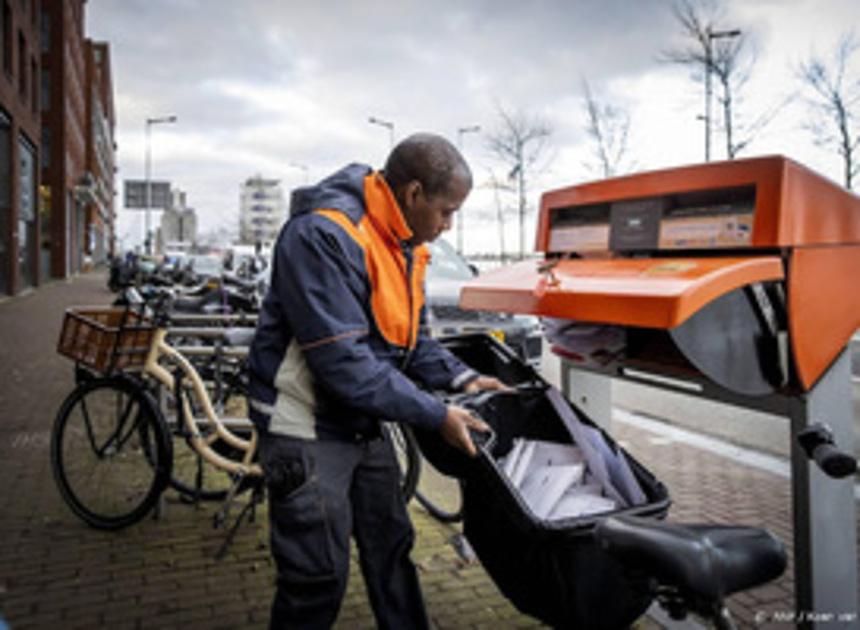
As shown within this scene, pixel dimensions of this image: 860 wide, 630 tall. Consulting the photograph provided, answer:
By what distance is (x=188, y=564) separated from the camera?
3822 mm

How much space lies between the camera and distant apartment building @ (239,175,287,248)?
92.2 meters

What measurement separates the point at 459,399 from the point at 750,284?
0.96 m

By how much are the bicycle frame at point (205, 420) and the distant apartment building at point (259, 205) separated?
86.8 m

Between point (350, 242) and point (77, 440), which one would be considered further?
point (77, 440)

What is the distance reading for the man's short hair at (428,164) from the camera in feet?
7.28

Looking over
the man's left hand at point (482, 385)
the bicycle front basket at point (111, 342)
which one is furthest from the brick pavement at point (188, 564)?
the man's left hand at point (482, 385)

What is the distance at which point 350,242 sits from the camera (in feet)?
6.92

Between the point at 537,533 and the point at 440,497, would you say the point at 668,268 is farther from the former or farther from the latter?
the point at 440,497

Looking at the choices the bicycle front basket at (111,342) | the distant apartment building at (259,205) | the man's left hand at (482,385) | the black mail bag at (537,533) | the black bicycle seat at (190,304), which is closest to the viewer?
the black mail bag at (537,533)

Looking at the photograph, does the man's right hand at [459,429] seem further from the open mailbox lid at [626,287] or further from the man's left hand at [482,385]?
the open mailbox lid at [626,287]

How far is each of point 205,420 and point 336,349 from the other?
97.3 inches

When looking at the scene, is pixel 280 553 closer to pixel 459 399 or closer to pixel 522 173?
pixel 459 399

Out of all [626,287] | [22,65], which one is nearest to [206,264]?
[22,65]

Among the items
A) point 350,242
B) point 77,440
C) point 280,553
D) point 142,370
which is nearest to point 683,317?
point 350,242
